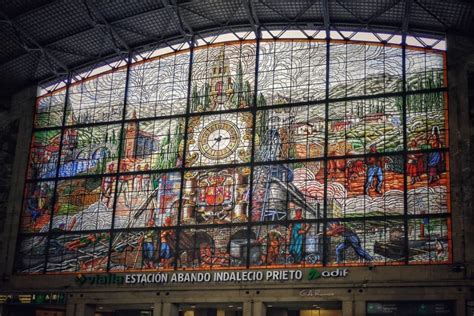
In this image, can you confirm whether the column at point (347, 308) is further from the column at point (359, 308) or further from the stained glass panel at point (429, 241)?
the stained glass panel at point (429, 241)

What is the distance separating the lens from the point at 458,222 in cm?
4884

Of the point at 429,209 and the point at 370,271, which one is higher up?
the point at 429,209

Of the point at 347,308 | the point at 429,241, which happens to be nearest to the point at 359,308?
the point at 347,308

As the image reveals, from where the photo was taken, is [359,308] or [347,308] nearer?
[359,308]

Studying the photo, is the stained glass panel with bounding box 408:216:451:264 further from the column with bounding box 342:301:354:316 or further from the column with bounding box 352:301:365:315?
the column with bounding box 342:301:354:316

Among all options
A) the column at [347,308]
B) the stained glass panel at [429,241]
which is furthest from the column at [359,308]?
the stained glass panel at [429,241]

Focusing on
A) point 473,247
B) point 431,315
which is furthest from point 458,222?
point 431,315

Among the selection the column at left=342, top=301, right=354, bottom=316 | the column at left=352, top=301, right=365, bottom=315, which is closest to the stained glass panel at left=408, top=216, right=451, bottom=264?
the column at left=352, top=301, right=365, bottom=315

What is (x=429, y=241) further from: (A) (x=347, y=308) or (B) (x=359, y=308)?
(A) (x=347, y=308)

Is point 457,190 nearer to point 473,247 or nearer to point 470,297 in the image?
point 473,247

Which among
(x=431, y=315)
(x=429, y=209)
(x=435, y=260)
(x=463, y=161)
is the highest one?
(x=463, y=161)

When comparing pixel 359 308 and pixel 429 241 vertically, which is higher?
pixel 429 241

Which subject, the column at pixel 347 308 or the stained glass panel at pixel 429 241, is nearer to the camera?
the stained glass panel at pixel 429 241

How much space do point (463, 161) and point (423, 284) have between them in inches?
325
